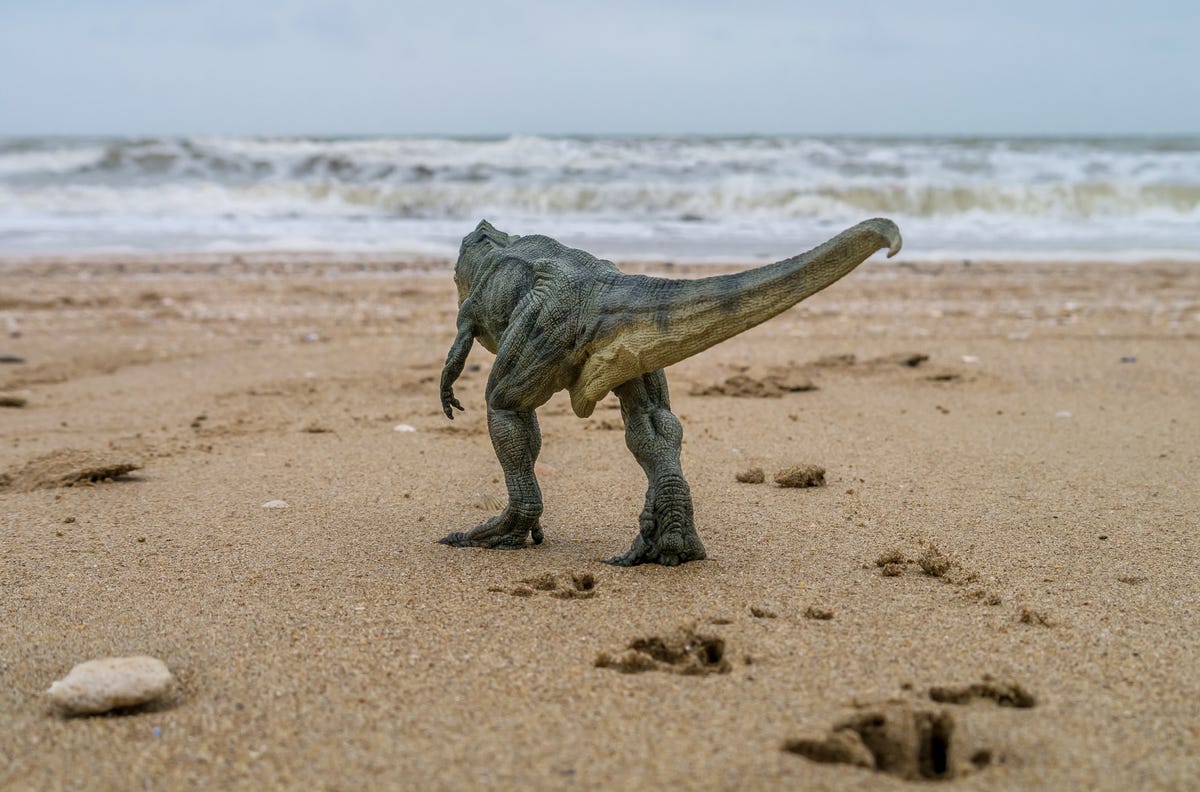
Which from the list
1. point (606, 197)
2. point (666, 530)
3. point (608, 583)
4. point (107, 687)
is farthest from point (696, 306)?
point (606, 197)

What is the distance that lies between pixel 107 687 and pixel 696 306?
1.93 m

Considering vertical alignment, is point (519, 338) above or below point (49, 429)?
above

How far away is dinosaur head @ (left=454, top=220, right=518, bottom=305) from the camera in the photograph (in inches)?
164

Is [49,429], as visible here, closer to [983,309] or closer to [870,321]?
[870,321]

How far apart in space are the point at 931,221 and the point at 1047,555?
18.9 metres

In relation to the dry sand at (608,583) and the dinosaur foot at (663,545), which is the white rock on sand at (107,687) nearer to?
the dry sand at (608,583)

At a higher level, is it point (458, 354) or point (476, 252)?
point (476, 252)

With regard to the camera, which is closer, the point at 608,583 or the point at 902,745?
the point at 902,745

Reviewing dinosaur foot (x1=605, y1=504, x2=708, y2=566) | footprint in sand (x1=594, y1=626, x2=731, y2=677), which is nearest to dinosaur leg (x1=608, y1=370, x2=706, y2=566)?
dinosaur foot (x1=605, y1=504, x2=708, y2=566)

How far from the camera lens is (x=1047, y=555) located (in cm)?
397

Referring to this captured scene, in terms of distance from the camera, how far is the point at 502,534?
13.4 feet

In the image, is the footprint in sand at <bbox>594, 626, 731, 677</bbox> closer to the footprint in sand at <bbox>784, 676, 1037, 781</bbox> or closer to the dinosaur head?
the footprint in sand at <bbox>784, 676, 1037, 781</bbox>

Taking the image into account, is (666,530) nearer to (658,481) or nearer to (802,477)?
(658,481)

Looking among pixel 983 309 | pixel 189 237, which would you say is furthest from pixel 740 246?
pixel 189 237
